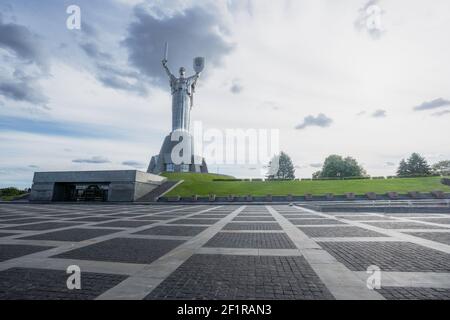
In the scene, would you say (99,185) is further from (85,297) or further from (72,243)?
(85,297)

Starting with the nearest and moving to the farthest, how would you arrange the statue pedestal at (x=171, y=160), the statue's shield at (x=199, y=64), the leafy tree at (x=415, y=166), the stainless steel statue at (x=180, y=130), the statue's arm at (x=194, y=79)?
the stainless steel statue at (x=180, y=130)
the statue pedestal at (x=171, y=160)
the statue's arm at (x=194, y=79)
the statue's shield at (x=199, y=64)
the leafy tree at (x=415, y=166)

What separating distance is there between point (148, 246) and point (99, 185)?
3818cm

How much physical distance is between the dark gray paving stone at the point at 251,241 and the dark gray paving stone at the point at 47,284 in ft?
11.5

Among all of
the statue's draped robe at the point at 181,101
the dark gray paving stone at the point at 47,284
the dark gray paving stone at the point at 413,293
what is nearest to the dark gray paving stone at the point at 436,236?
the dark gray paving stone at the point at 413,293

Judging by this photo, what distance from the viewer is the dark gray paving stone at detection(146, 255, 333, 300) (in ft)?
12.2

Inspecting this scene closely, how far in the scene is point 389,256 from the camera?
5.96m

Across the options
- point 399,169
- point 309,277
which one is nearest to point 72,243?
point 309,277

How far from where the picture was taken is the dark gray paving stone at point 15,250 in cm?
598

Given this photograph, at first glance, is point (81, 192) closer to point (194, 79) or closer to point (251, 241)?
point (251, 241)

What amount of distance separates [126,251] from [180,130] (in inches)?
2598

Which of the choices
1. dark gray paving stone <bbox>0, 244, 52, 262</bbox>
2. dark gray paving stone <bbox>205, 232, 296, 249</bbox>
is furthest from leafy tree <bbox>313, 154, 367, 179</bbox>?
dark gray paving stone <bbox>0, 244, 52, 262</bbox>

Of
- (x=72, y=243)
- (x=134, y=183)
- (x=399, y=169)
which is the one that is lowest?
(x=72, y=243)

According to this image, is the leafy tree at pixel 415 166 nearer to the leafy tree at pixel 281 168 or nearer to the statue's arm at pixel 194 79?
the leafy tree at pixel 281 168
